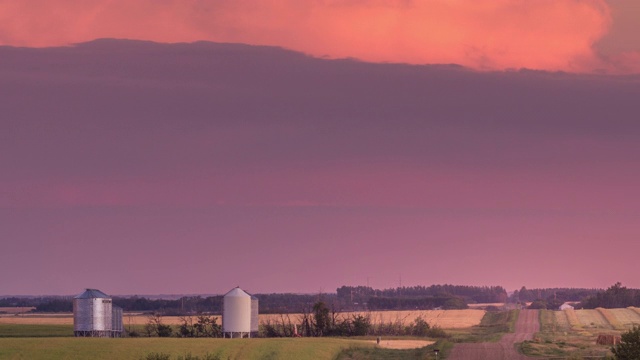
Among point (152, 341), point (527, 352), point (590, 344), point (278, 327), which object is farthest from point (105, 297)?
point (590, 344)

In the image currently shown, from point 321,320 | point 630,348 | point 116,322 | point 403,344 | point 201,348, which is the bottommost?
point 403,344

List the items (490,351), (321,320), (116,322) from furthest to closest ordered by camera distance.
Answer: (321,320) < (490,351) < (116,322)

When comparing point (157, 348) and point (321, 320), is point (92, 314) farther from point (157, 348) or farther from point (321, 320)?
point (321, 320)

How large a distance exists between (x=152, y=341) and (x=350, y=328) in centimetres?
4748

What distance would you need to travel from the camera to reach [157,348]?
388 ft

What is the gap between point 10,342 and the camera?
120m

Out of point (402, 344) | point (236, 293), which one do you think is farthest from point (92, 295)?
point (402, 344)

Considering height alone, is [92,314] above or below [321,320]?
above

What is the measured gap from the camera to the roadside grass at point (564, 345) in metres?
134

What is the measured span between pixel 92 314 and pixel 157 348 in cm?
1723

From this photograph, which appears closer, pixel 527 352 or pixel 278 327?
pixel 527 352

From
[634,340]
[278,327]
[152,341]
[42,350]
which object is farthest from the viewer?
[278,327]

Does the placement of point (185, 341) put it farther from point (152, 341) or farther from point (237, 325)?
point (237, 325)

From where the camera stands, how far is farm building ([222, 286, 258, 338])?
465 ft
